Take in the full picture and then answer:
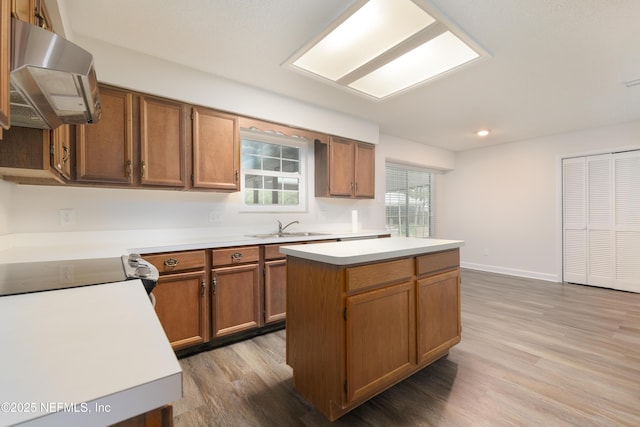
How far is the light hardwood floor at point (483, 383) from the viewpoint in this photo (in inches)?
62.4

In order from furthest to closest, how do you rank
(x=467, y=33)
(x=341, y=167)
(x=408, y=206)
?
1. (x=408, y=206)
2. (x=341, y=167)
3. (x=467, y=33)

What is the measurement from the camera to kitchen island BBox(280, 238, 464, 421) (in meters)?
1.48

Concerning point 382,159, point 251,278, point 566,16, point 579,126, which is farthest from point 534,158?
point 251,278

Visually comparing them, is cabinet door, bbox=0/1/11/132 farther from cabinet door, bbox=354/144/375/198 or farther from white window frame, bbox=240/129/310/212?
cabinet door, bbox=354/144/375/198

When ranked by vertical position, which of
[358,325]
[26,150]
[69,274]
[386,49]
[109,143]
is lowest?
[358,325]

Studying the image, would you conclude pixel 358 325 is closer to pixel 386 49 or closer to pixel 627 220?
pixel 386 49

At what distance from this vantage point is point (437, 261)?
6.64 ft

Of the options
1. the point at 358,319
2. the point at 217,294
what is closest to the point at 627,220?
the point at 358,319

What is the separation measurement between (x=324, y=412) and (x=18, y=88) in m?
1.98

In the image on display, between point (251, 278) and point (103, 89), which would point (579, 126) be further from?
point (103, 89)

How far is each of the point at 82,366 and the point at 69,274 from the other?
98 cm

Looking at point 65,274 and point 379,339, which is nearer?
point 65,274

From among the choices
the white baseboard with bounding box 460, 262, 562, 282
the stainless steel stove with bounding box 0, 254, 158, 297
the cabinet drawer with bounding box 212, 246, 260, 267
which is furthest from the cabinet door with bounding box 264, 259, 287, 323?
the white baseboard with bounding box 460, 262, 562, 282

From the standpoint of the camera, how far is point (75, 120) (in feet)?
4.87
